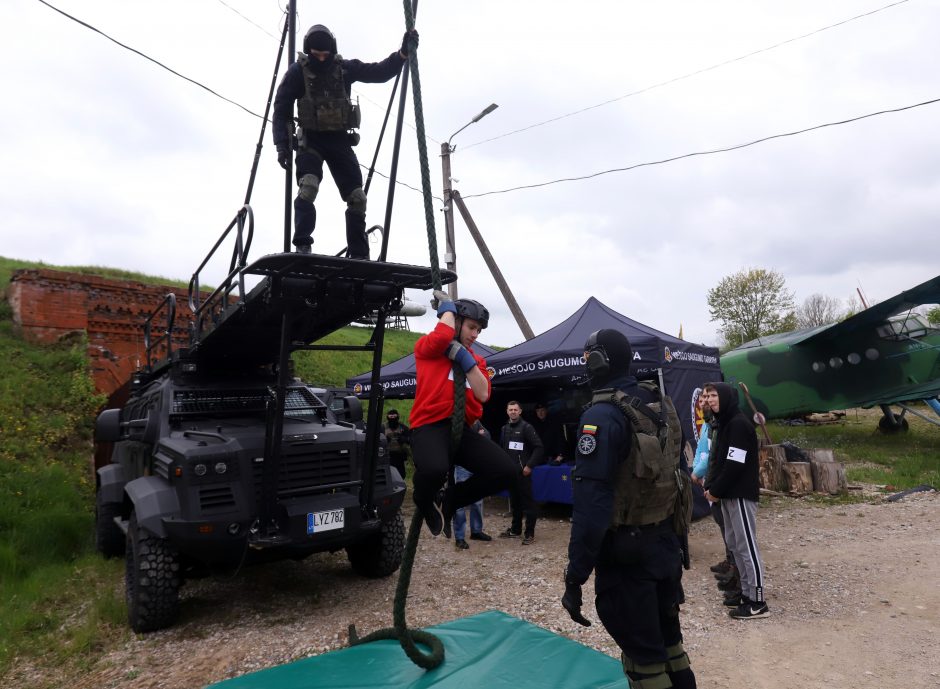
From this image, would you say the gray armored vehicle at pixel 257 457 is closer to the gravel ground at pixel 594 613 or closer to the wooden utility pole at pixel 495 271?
the gravel ground at pixel 594 613

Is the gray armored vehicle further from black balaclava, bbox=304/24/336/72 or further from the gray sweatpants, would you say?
the gray sweatpants

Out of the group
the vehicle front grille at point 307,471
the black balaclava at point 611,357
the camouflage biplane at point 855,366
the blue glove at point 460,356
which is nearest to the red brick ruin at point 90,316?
the vehicle front grille at point 307,471

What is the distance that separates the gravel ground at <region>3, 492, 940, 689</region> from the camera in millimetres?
4086

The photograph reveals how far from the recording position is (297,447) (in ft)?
17.3

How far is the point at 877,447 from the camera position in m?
14.3

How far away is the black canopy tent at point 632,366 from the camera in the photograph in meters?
8.20

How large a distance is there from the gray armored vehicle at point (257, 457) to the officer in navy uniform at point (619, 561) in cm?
210

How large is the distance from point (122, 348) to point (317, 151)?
29.0 ft

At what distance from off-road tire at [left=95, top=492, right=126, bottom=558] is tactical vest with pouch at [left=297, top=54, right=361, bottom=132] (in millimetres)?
5030

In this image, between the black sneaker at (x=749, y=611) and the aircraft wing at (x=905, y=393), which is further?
the aircraft wing at (x=905, y=393)

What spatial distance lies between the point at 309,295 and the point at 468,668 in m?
2.79

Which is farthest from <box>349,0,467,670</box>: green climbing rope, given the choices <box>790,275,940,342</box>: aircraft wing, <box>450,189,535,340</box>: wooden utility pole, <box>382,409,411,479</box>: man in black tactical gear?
<box>790,275,940,342</box>: aircraft wing

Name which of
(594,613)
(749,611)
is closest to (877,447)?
(749,611)

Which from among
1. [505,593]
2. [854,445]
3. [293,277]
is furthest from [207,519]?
[854,445]
